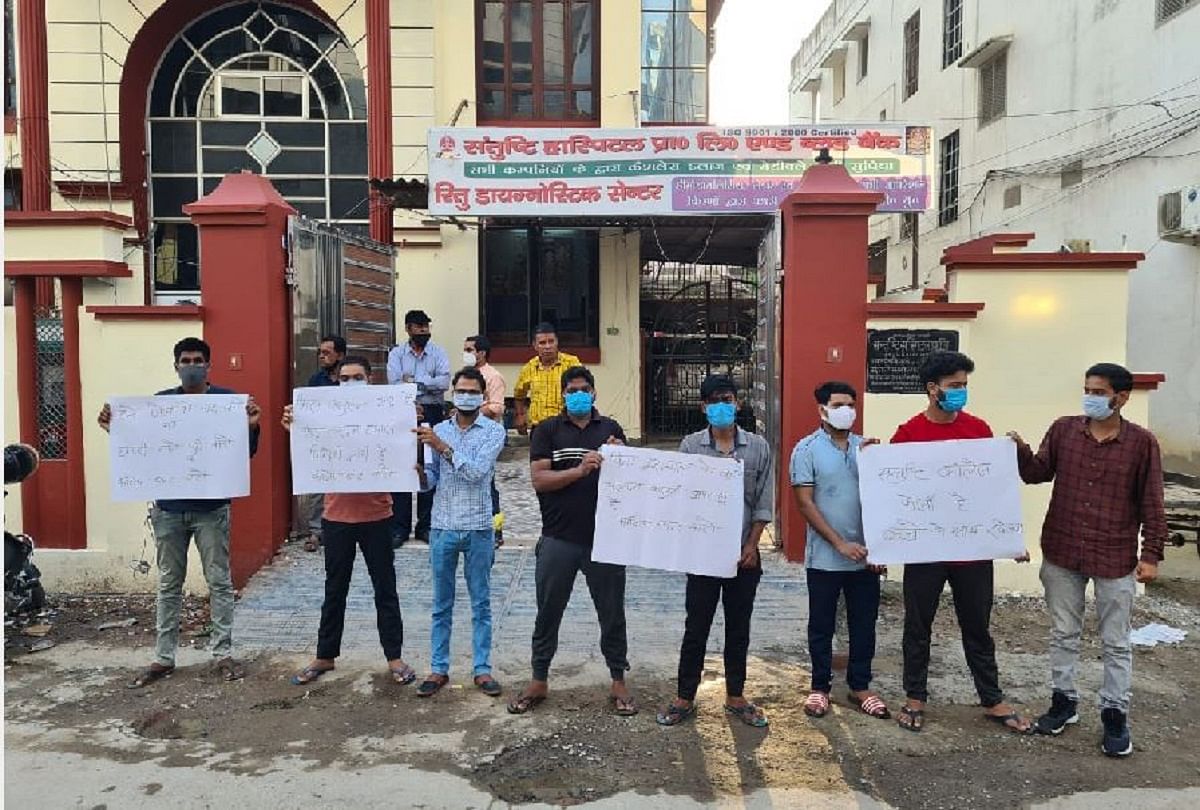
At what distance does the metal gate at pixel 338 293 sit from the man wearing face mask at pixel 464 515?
2710 mm

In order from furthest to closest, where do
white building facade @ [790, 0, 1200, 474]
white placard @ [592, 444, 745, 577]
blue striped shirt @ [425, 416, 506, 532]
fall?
white building facade @ [790, 0, 1200, 474], blue striped shirt @ [425, 416, 506, 532], white placard @ [592, 444, 745, 577]

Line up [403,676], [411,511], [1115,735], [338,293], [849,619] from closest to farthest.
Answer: [1115,735] < [849,619] < [403,676] < [411,511] < [338,293]

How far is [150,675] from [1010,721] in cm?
480

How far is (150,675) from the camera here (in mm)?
5293

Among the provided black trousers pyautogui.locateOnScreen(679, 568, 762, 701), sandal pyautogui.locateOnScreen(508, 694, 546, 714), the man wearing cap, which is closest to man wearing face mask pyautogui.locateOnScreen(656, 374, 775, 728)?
black trousers pyautogui.locateOnScreen(679, 568, 762, 701)

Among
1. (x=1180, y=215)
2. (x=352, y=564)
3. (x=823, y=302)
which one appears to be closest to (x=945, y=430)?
(x=823, y=302)

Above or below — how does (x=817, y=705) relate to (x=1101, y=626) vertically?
below

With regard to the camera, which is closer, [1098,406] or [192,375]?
[1098,406]

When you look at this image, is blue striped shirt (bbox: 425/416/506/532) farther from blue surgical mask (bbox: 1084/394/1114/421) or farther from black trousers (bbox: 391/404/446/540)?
blue surgical mask (bbox: 1084/394/1114/421)

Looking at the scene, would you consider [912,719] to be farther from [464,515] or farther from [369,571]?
[369,571]

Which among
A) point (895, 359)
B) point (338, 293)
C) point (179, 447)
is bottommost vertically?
point (179, 447)

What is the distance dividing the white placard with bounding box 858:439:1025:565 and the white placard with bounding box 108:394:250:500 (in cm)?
362

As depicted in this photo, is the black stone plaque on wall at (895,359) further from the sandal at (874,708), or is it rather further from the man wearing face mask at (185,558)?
the man wearing face mask at (185,558)

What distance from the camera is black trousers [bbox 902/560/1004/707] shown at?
4625 mm
